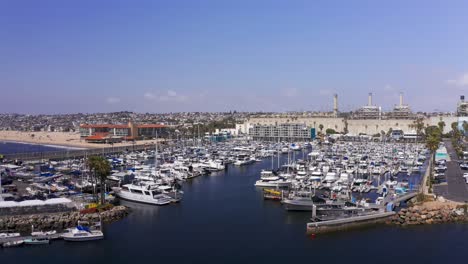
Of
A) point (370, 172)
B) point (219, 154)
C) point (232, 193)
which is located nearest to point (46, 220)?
point (232, 193)

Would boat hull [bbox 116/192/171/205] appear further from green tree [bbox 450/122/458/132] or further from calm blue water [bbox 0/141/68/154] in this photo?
green tree [bbox 450/122/458/132]

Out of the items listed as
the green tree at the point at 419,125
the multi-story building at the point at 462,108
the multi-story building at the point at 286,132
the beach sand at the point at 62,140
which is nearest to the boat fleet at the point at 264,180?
the beach sand at the point at 62,140

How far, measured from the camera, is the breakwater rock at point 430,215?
54.0 feet

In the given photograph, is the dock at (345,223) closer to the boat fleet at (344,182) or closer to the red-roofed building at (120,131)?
the boat fleet at (344,182)

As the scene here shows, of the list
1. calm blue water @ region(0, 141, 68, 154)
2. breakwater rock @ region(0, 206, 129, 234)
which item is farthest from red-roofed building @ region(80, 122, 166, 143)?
breakwater rock @ region(0, 206, 129, 234)

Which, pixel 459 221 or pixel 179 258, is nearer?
pixel 179 258

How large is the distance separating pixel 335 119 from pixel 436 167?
34989mm

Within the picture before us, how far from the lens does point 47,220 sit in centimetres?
1590

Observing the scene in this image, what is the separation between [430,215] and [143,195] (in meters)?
11.8

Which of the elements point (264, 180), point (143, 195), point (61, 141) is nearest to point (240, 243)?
point (143, 195)

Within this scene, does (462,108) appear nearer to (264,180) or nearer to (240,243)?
(264,180)

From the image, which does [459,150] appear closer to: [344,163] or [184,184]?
[344,163]

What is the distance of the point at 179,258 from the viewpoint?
43.6 ft

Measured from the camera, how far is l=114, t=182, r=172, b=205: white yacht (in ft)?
65.5
